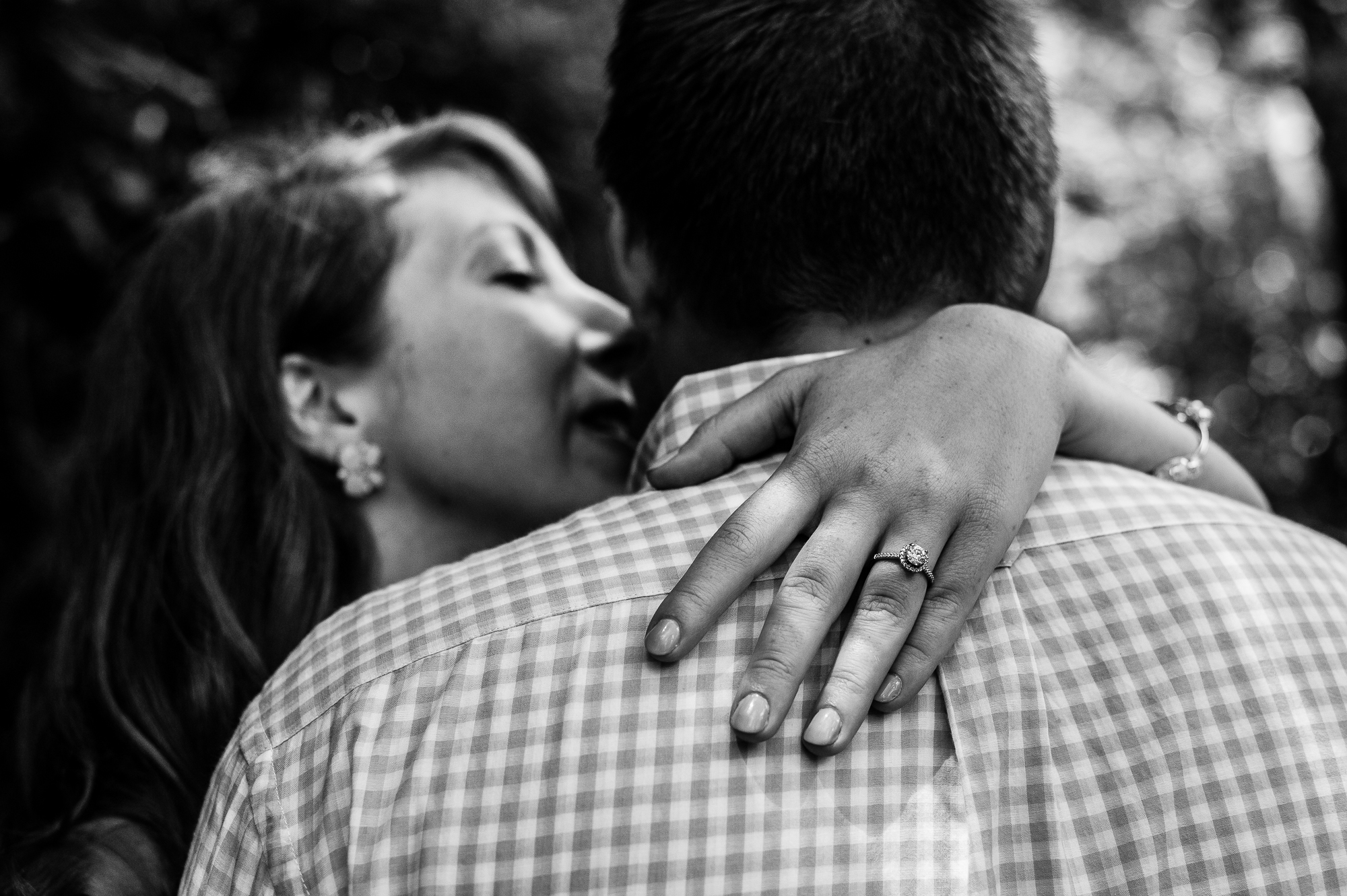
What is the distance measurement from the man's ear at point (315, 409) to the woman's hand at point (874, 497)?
1.20m

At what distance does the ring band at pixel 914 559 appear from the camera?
1.15 m

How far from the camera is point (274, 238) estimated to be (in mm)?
2410

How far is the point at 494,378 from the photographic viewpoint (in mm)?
2268

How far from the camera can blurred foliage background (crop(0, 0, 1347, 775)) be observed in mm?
2943

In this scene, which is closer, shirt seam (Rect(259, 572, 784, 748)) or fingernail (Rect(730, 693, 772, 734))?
fingernail (Rect(730, 693, 772, 734))

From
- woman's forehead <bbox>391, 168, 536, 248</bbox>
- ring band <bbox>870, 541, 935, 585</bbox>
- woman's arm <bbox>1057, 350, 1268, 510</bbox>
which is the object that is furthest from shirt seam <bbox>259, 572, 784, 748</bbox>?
woman's forehead <bbox>391, 168, 536, 248</bbox>

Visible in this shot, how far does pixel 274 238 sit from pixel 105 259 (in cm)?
96

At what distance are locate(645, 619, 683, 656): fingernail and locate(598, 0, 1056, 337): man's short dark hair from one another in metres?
0.52

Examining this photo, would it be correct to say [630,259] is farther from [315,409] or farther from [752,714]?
[315,409]

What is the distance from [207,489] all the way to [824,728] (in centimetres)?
163

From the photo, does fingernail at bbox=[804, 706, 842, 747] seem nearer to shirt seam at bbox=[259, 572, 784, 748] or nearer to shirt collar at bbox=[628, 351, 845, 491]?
shirt seam at bbox=[259, 572, 784, 748]

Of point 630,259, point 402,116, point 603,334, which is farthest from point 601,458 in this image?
point 402,116

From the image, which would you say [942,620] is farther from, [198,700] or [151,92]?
[151,92]

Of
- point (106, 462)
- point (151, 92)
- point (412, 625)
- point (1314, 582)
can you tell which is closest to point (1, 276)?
point (151, 92)
